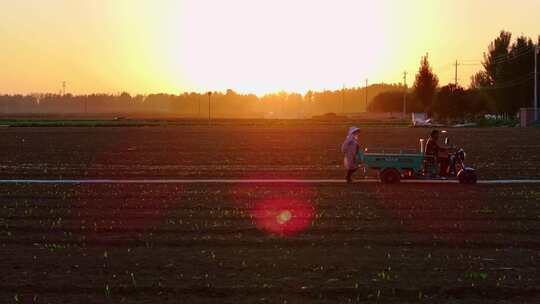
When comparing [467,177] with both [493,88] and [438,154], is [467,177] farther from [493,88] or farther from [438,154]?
[493,88]

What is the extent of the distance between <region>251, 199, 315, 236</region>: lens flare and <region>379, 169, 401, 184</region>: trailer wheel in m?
Answer: 4.14

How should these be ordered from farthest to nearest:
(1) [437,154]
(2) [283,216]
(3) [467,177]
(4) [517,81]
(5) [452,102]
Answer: (5) [452,102]
(4) [517,81]
(1) [437,154]
(3) [467,177]
(2) [283,216]

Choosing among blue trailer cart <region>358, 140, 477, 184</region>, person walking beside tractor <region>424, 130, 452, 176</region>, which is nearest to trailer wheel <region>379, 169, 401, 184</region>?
blue trailer cart <region>358, 140, 477, 184</region>

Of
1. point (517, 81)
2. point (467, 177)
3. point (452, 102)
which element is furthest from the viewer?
point (452, 102)

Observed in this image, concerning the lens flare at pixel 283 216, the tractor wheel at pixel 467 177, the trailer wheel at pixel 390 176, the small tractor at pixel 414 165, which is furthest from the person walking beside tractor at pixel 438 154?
the lens flare at pixel 283 216

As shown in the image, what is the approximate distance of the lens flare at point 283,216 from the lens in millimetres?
11759

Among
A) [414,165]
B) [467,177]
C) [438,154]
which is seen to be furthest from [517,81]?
[414,165]

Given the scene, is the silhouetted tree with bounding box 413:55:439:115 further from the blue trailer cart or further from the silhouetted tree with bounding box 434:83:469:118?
the blue trailer cart

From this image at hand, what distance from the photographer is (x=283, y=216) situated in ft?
42.9

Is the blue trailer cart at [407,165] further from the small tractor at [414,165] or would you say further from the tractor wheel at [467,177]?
the tractor wheel at [467,177]

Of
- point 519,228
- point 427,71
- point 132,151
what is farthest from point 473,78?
point 519,228

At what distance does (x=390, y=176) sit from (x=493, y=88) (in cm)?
8365

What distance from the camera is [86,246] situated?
10344mm

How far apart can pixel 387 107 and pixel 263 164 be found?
137 m
